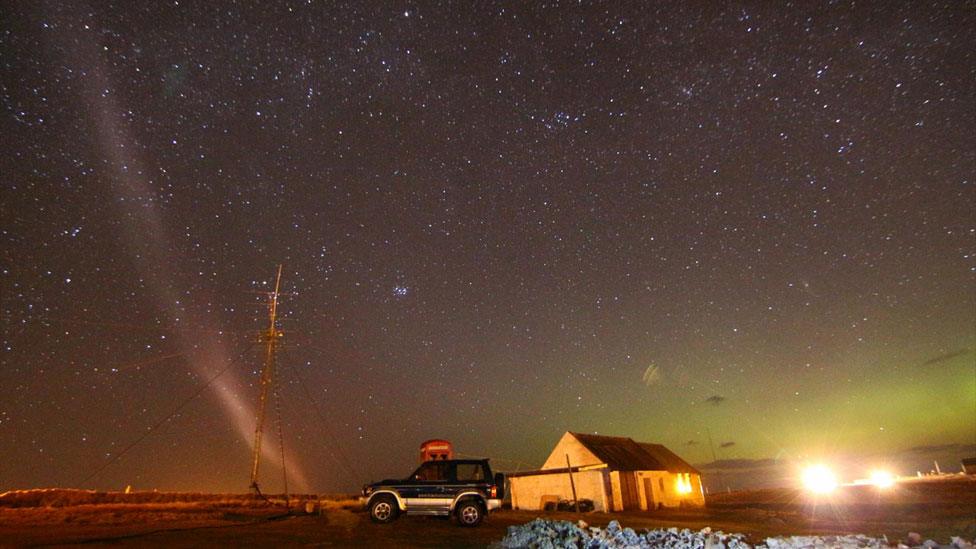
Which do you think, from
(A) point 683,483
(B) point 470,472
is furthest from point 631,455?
(B) point 470,472

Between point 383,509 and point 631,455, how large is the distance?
85.9ft

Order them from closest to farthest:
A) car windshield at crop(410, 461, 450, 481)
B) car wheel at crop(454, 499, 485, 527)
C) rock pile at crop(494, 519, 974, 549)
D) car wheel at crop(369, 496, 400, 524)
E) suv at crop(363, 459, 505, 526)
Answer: rock pile at crop(494, 519, 974, 549) < car wheel at crop(454, 499, 485, 527) < suv at crop(363, 459, 505, 526) < car wheel at crop(369, 496, 400, 524) < car windshield at crop(410, 461, 450, 481)

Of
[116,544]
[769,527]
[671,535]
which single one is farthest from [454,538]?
[769,527]

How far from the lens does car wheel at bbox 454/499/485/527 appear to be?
1625 cm

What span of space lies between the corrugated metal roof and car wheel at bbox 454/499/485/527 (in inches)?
713

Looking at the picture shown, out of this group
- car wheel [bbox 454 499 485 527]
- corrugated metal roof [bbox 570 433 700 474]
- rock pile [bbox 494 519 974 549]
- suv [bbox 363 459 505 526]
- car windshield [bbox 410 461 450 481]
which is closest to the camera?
rock pile [bbox 494 519 974 549]

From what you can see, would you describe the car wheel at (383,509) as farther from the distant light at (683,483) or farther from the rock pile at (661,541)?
the distant light at (683,483)

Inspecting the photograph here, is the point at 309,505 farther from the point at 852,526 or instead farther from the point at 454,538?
the point at 852,526

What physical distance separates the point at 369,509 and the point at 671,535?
9754mm

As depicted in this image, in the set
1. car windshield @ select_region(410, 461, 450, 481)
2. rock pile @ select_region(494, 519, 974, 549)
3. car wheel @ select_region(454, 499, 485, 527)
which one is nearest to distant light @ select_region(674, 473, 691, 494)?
car wheel @ select_region(454, 499, 485, 527)

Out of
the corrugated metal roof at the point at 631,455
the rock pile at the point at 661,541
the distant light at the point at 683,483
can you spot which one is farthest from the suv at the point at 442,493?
the distant light at the point at 683,483

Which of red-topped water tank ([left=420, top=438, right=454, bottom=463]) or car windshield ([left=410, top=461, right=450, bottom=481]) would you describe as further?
red-topped water tank ([left=420, top=438, right=454, bottom=463])

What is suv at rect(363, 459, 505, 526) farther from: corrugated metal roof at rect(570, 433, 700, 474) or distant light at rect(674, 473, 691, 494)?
distant light at rect(674, 473, 691, 494)

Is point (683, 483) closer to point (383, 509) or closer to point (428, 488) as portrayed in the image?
point (428, 488)
